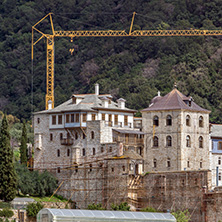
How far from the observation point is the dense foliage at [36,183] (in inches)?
4328

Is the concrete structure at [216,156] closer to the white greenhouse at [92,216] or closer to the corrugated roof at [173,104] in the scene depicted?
the corrugated roof at [173,104]

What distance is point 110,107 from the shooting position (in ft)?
378

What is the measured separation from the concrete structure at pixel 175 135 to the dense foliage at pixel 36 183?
497 inches

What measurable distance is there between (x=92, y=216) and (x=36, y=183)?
116ft

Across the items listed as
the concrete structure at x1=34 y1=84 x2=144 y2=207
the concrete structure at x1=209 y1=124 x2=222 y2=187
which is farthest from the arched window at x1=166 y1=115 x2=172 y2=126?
the concrete structure at x1=209 y1=124 x2=222 y2=187

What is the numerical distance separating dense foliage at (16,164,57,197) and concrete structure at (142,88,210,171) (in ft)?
41.4

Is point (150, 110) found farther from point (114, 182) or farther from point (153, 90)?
point (153, 90)

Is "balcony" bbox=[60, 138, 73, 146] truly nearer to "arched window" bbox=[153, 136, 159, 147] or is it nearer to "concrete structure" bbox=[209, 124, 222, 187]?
"arched window" bbox=[153, 136, 159, 147]

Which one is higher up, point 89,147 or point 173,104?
point 173,104

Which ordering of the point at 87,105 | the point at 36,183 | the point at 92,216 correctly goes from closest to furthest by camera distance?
the point at 92,216 < the point at 36,183 < the point at 87,105

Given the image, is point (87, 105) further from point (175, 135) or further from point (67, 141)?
point (175, 135)

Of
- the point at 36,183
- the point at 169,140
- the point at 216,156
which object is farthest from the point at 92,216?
the point at 216,156

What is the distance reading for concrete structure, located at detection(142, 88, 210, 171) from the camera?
110 metres

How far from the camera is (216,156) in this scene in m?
116
